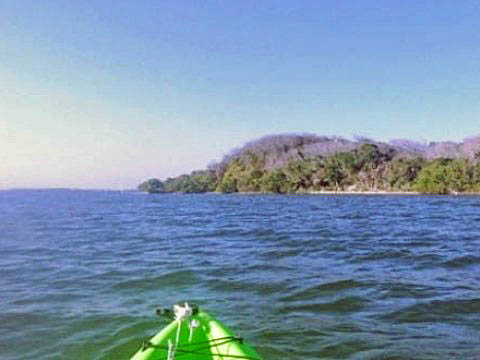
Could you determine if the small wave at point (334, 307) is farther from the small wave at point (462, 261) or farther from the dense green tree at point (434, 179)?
the dense green tree at point (434, 179)

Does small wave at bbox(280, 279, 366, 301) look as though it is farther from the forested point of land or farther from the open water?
the forested point of land

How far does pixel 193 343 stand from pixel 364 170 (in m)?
145

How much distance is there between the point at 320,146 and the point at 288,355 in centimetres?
18435

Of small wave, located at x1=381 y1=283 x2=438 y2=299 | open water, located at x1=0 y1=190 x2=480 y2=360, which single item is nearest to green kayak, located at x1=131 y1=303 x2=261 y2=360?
open water, located at x1=0 y1=190 x2=480 y2=360

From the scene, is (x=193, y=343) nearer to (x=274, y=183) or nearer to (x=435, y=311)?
(x=435, y=311)

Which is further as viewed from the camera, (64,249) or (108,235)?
(108,235)

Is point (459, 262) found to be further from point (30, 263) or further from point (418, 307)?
point (30, 263)

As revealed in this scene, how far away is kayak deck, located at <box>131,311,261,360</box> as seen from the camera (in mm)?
5398

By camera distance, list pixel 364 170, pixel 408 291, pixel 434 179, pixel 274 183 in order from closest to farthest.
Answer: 1. pixel 408 291
2. pixel 434 179
3. pixel 364 170
4. pixel 274 183

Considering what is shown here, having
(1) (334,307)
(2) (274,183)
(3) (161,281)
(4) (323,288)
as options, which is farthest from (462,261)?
(2) (274,183)

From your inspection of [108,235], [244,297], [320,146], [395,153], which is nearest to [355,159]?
[395,153]

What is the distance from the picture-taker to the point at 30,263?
16391 millimetres

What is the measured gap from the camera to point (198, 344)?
19.0ft

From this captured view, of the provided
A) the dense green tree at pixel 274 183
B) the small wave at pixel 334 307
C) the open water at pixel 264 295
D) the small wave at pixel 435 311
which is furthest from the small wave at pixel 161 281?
the dense green tree at pixel 274 183
